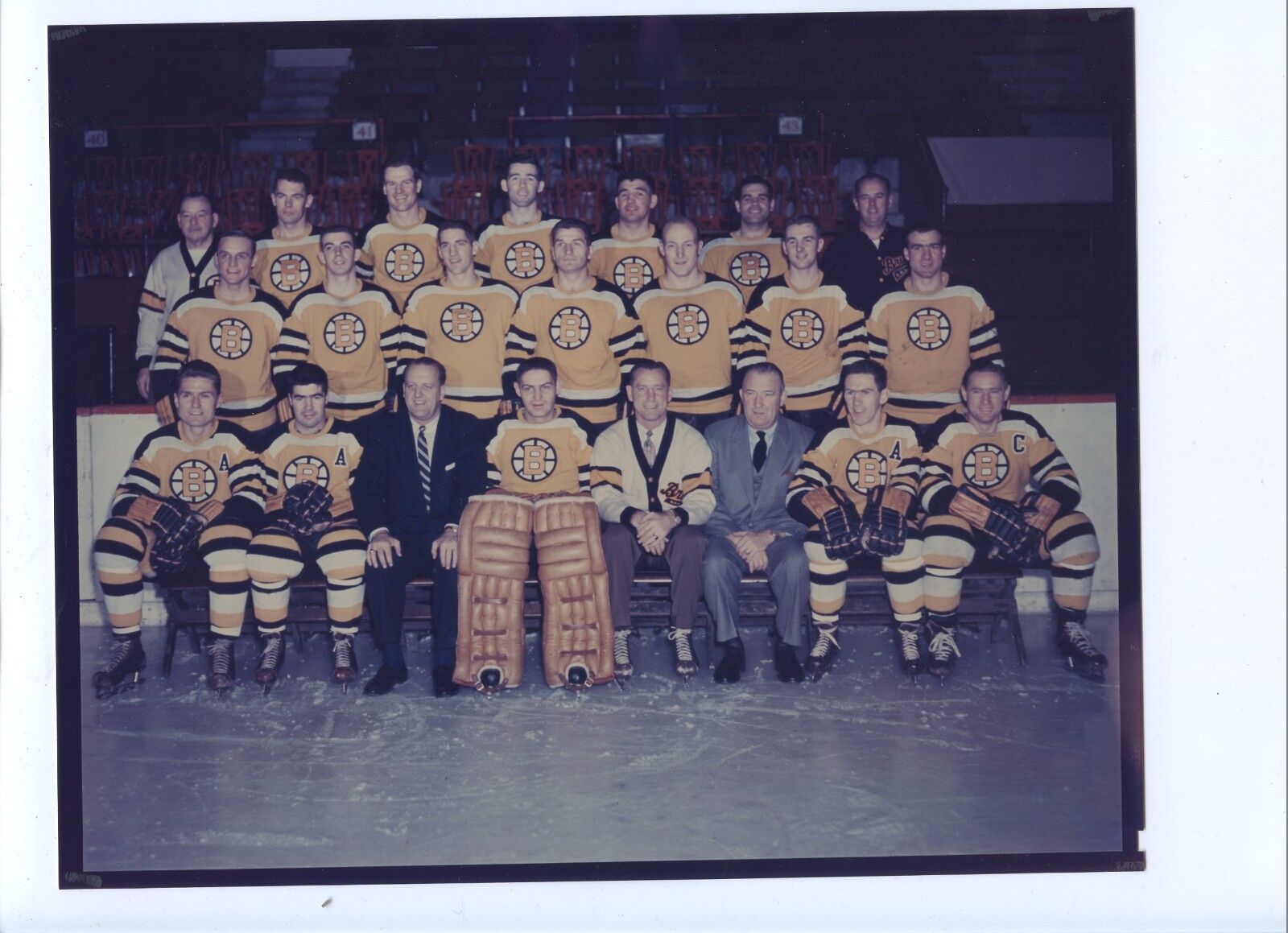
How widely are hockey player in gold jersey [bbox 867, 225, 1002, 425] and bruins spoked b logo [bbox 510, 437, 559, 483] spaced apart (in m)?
0.91

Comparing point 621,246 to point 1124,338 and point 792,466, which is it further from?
point 1124,338

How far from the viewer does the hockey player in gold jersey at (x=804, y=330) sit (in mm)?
2984

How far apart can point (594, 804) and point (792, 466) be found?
1019 millimetres

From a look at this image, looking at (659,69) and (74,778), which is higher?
(659,69)

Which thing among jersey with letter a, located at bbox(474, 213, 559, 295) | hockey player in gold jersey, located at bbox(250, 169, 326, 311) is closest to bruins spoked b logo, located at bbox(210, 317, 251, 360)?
hockey player in gold jersey, located at bbox(250, 169, 326, 311)

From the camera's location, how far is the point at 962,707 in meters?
2.89

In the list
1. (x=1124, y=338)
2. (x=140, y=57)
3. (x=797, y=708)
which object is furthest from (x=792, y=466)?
(x=140, y=57)

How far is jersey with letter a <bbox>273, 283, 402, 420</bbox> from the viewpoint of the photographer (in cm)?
299

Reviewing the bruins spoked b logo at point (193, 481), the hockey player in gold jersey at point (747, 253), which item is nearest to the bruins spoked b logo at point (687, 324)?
the hockey player in gold jersey at point (747, 253)

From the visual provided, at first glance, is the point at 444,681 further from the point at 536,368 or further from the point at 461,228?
the point at 461,228

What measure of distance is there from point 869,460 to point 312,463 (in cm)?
149

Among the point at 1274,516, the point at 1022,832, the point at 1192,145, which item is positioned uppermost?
the point at 1192,145

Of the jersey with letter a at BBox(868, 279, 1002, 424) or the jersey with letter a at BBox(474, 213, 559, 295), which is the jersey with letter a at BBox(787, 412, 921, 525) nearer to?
the jersey with letter a at BBox(868, 279, 1002, 424)

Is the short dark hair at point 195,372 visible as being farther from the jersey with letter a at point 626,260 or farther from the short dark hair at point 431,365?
the jersey with letter a at point 626,260
